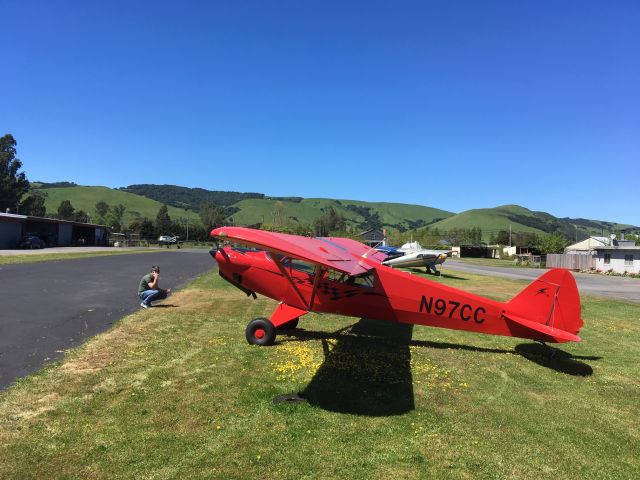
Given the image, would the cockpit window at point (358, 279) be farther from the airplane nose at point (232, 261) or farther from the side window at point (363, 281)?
the airplane nose at point (232, 261)

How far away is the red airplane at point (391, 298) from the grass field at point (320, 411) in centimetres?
79

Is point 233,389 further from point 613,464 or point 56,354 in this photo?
point 613,464

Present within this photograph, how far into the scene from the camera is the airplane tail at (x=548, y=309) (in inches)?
343

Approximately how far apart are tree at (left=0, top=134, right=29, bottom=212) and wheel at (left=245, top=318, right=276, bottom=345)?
117737mm

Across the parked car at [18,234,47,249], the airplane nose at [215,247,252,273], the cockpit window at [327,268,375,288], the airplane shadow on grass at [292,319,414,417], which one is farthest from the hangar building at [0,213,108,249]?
the airplane shadow on grass at [292,319,414,417]

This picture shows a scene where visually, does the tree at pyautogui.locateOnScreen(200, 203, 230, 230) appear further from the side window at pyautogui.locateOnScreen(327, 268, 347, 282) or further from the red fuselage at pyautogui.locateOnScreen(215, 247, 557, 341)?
the side window at pyautogui.locateOnScreen(327, 268, 347, 282)

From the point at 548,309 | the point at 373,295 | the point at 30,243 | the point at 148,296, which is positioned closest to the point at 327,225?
the point at 30,243

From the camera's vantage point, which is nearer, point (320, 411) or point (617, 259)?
point (320, 411)

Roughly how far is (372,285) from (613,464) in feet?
18.1

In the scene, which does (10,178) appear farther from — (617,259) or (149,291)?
(617,259)

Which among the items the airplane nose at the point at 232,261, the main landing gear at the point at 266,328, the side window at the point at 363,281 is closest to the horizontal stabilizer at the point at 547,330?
the side window at the point at 363,281

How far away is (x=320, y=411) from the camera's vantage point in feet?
19.7

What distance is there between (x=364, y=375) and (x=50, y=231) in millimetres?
66609

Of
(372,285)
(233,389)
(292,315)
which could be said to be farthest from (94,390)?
(372,285)
